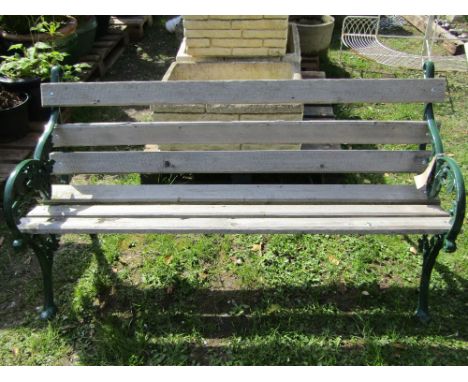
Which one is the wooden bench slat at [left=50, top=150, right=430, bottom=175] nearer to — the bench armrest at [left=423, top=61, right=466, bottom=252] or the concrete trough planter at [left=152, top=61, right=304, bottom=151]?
the bench armrest at [left=423, top=61, right=466, bottom=252]

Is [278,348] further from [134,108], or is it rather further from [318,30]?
[318,30]

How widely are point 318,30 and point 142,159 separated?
3.77m

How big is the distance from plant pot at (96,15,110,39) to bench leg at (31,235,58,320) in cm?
441

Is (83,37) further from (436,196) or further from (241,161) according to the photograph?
(436,196)

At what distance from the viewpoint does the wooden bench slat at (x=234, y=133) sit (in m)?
2.69

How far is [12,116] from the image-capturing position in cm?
394

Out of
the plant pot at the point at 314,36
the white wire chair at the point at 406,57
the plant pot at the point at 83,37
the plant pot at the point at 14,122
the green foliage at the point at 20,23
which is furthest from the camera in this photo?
the white wire chair at the point at 406,57

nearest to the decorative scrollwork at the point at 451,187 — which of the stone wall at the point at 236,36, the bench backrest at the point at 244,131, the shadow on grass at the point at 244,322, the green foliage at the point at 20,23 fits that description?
the bench backrest at the point at 244,131

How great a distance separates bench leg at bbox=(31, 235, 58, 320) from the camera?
8.05 feet

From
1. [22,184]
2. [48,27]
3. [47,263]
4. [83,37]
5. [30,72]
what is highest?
[48,27]

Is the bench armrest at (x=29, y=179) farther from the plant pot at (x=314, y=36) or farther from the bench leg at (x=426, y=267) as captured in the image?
the plant pot at (x=314, y=36)

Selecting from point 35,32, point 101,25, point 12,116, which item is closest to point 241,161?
point 12,116

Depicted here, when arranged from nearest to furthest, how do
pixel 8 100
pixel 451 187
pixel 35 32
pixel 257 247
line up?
pixel 451 187 → pixel 257 247 → pixel 8 100 → pixel 35 32

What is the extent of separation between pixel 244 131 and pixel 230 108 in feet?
2.56
